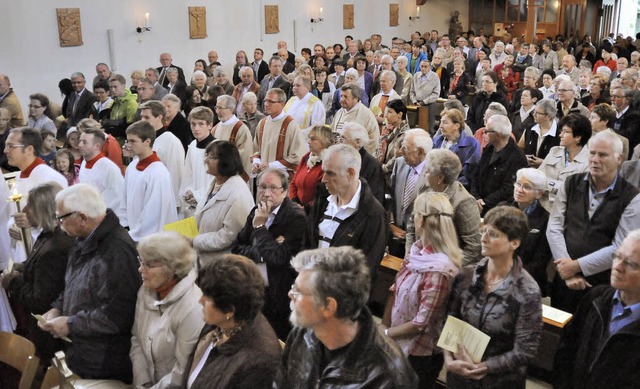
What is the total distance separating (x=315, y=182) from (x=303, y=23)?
44.0ft

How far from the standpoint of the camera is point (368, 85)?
38.5 ft

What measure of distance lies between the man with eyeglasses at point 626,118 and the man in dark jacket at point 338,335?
5673mm

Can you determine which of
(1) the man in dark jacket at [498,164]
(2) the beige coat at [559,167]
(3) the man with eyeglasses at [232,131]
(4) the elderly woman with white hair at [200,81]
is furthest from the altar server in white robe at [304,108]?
(2) the beige coat at [559,167]

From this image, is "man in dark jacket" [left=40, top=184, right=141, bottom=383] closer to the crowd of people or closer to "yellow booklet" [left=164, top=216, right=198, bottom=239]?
the crowd of people

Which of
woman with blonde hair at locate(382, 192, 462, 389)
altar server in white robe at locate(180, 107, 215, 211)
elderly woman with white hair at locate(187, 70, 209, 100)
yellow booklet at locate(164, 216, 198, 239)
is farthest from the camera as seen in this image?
elderly woman with white hair at locate(187, 70, 209, 100)

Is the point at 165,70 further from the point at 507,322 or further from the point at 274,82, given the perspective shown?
the point at 507,322

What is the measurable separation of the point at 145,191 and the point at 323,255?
9.43 feet

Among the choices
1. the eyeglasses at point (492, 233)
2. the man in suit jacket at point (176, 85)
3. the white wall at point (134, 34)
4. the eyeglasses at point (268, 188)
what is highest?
the white wall at point (134, 34)

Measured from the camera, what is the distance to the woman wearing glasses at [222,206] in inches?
173

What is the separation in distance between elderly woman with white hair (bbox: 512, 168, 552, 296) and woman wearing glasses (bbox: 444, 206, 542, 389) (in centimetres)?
108

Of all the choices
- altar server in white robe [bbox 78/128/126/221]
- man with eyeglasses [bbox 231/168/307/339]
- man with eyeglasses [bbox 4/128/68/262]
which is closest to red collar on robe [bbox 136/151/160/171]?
altar server in white robe [bbox 78/128/126/221]

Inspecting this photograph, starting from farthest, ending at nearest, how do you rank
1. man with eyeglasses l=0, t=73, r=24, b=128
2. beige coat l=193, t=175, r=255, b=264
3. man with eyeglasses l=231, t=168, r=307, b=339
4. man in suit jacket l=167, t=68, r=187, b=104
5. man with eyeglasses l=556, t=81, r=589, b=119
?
man in suit jacket l=167, t=68, r=187, b=104 < man with eyeglasses l=0, t=73, r=24, b=128 < man with eyeglasses l=556, t=81, r=589, b=119 < beige coat l=193, t=175, r=255, b=264 < man with eyeglasses l=231, t=168, r=307, b=339

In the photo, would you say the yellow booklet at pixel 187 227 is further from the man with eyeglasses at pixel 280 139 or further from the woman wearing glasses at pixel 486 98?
the woman wearing glasses at pixel 486 98

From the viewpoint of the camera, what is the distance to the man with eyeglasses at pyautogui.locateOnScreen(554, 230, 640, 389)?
277 centimetres
